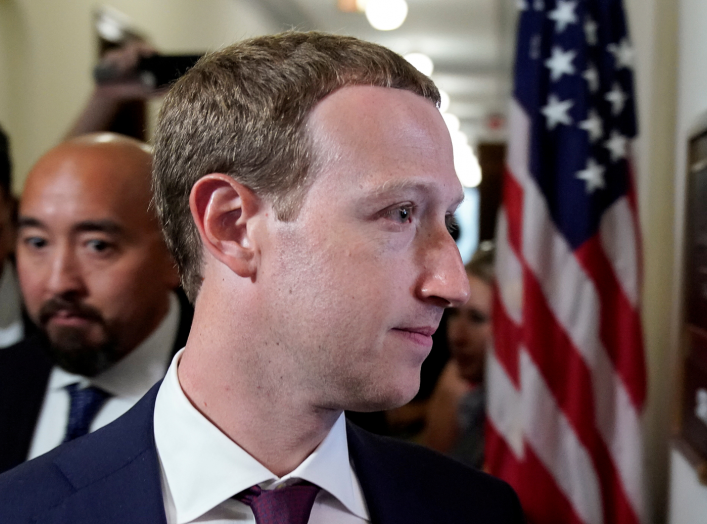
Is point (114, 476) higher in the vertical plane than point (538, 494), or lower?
higher

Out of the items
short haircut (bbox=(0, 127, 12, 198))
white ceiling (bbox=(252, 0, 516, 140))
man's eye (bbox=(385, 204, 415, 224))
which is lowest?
man's eye (bbox=(385, 204, 415, 224))

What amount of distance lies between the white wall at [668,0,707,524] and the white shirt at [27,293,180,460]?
4.51ft

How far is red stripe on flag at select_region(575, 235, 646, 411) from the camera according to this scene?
2.11 metres

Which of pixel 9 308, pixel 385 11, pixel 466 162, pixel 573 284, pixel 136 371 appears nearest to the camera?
pixel 136 371

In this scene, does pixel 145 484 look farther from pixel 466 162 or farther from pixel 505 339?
pixel 466 162

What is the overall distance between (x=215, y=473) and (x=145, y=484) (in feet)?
0.30

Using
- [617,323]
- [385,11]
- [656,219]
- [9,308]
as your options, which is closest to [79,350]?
[9,308]

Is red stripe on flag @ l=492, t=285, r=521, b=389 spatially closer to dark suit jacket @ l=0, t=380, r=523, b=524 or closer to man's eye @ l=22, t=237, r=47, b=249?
dark suit jacket @ l=0, t=380, r=523, b=524

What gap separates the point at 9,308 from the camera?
1576 mm

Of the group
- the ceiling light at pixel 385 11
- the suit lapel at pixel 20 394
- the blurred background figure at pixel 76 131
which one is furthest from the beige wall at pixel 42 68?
the ceiling light at pixel 385 11

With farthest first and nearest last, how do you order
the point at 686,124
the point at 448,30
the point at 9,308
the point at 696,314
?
1. the point at 448,30
2. the point at 686,124
3. the point at 696,314
4. the point at 9,308

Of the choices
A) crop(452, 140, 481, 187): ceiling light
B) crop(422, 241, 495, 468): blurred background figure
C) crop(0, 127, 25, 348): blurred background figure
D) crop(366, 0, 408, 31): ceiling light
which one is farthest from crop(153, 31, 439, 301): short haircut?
crop(452, 140, 481, 187): ceiling light

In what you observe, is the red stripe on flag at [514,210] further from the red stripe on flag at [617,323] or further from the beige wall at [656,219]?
the beige wall at [656,219]

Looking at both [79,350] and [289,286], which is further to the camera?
[79,350]
